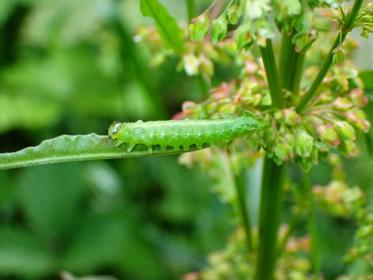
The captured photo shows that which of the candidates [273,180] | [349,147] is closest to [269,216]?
[273,180]

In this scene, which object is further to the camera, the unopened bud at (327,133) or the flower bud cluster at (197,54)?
the flower bud cluster at (197,54)

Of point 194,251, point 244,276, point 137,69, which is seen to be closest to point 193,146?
point 244,276

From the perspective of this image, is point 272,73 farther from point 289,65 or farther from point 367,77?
point 367,77

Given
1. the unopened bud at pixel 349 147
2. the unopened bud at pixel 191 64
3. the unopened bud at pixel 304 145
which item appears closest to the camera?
the unopened bud at pixel 304 145

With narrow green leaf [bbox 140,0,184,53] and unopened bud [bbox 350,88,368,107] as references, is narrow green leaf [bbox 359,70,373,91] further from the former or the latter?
narrow green leaf [bbox 140,0,184,53]

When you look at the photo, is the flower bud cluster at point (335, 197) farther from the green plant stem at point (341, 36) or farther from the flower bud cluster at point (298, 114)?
the green plant stem at point (341, 36)

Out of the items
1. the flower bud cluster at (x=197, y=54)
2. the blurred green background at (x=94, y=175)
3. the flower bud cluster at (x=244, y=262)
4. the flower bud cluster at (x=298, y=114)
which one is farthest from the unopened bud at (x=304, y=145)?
the blurred green background at (x=94, y=175)
